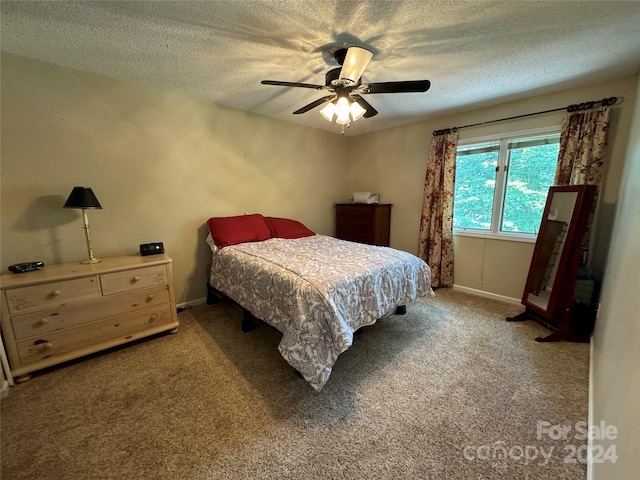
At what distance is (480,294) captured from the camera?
3293mm

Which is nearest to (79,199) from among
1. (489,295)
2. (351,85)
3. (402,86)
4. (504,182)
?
(351,85)

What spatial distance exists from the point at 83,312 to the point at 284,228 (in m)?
2.11

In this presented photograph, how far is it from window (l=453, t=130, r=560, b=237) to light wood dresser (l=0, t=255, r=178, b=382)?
3.59 meters

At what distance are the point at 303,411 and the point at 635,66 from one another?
3676 millimetres

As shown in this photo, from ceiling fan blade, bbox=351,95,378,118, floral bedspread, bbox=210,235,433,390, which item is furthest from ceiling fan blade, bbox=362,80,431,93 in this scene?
floral bedspread, bbox=210,235,433,390

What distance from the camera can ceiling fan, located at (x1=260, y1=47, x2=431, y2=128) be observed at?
1.70 m

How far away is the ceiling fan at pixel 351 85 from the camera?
1.70 m

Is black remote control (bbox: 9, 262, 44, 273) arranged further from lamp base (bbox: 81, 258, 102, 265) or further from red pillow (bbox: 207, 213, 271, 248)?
red pillow (bbox: 207, 213, 271, 248)

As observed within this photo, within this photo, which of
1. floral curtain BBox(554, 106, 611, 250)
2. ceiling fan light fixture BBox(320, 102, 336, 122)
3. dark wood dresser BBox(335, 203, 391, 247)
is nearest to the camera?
ceiling fan light fixture BBox(320, 102, 336, 122)

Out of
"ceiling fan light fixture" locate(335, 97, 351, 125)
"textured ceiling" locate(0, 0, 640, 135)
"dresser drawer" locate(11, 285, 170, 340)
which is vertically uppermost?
"textured ceiling" locate(0, 0, 640, 135)

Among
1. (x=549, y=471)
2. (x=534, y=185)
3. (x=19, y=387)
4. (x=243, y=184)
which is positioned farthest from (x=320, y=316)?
(x=534, y=185)

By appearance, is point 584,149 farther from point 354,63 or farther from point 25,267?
point 25,267

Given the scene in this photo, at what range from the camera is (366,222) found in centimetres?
391

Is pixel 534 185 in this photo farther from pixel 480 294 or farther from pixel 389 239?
pixel 389 239
